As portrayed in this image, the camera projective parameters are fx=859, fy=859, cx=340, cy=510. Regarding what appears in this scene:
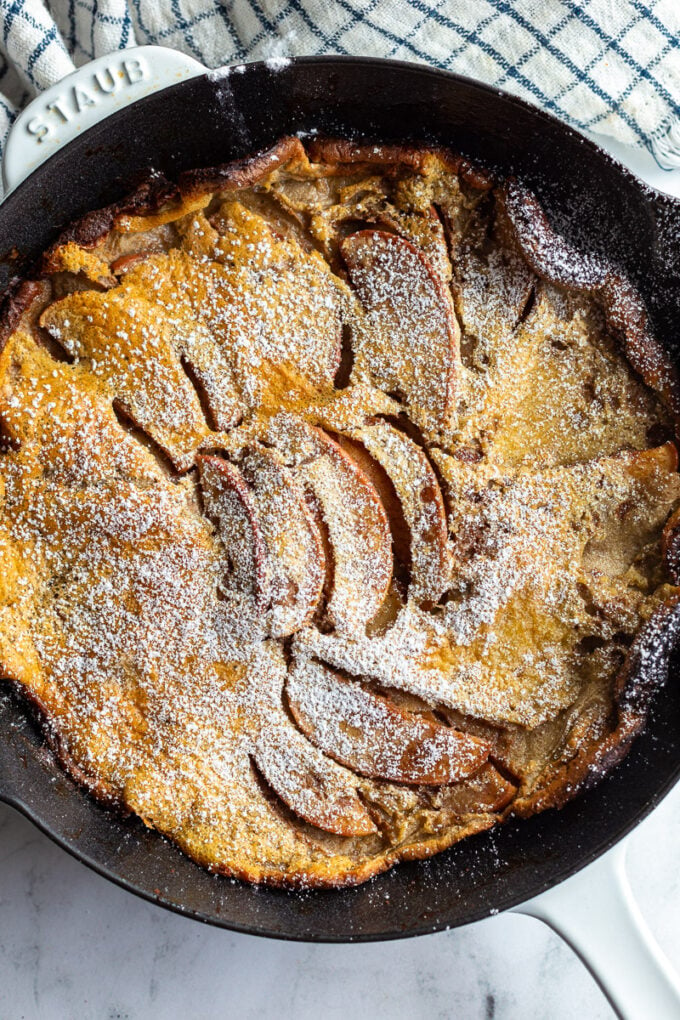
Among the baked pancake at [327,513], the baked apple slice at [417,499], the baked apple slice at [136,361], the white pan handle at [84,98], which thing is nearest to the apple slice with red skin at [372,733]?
the baked pancake at [327,513]

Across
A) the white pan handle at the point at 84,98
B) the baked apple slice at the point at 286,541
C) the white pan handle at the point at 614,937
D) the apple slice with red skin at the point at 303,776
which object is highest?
the white pan handle at the point at 84,98

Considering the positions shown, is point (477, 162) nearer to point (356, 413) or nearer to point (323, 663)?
point (356, 413)

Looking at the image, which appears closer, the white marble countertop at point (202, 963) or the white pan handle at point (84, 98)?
the white pan handle at point (84, 98)

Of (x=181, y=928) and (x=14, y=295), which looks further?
(x=181, y=928)

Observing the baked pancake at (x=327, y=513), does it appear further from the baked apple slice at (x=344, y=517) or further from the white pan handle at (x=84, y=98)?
the white pan handle at (x=84, y=98)

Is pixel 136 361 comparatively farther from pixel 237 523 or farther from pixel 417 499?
pixel 417 499

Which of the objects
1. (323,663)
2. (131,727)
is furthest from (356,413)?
(131,727)

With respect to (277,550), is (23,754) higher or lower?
lower

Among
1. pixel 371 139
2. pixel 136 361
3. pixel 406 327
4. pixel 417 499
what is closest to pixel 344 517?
pixel 417 499
